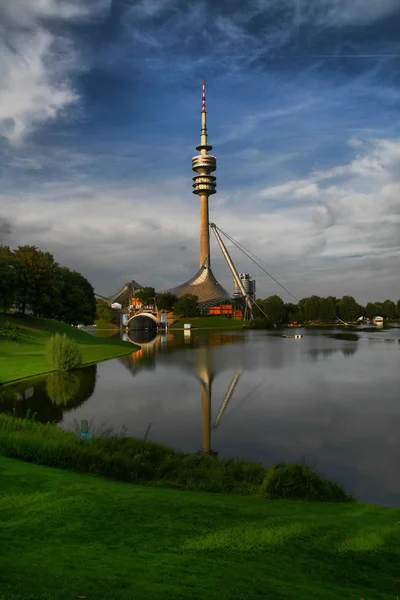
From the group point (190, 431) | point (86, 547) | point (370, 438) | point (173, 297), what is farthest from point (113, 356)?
point (173, 297)

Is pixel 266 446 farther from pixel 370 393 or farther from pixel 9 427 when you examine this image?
pixel 370 393

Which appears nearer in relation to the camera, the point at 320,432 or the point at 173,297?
the point at 320,432

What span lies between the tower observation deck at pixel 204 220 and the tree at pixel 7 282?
377 ft

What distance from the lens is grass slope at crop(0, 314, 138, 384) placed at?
29.1 metres

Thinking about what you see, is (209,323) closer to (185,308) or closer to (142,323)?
(185,308)

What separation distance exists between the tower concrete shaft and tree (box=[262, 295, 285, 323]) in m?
51.2

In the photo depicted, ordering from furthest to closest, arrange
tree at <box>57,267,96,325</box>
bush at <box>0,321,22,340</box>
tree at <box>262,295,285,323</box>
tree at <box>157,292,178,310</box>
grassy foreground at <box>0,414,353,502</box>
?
tree at <box>157,292,178,310</box> < tree at <box>262,295,285,323</box> < tree at <box>57,267,96,325</box> < bush at <box>0,321,22,340</box> < grassy foreground at <box>0,414,353,502</box>

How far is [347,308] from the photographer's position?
138875mm

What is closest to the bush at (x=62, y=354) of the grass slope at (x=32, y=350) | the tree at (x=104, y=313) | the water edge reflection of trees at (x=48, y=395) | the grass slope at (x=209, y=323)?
the grass slope at (x=32, y=350)

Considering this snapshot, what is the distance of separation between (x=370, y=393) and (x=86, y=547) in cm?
2161

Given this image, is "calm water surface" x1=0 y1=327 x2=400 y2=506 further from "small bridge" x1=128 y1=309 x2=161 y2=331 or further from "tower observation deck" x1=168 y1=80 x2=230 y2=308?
"tower observation deck" x1=168 y1=80 x2=230 y2=308

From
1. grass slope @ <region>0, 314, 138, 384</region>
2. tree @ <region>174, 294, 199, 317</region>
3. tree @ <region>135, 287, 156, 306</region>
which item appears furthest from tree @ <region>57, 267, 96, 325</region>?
tree @ <region>135, 287, 156, 306</region>

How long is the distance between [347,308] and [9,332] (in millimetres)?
114676

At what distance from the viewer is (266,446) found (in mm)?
14750
